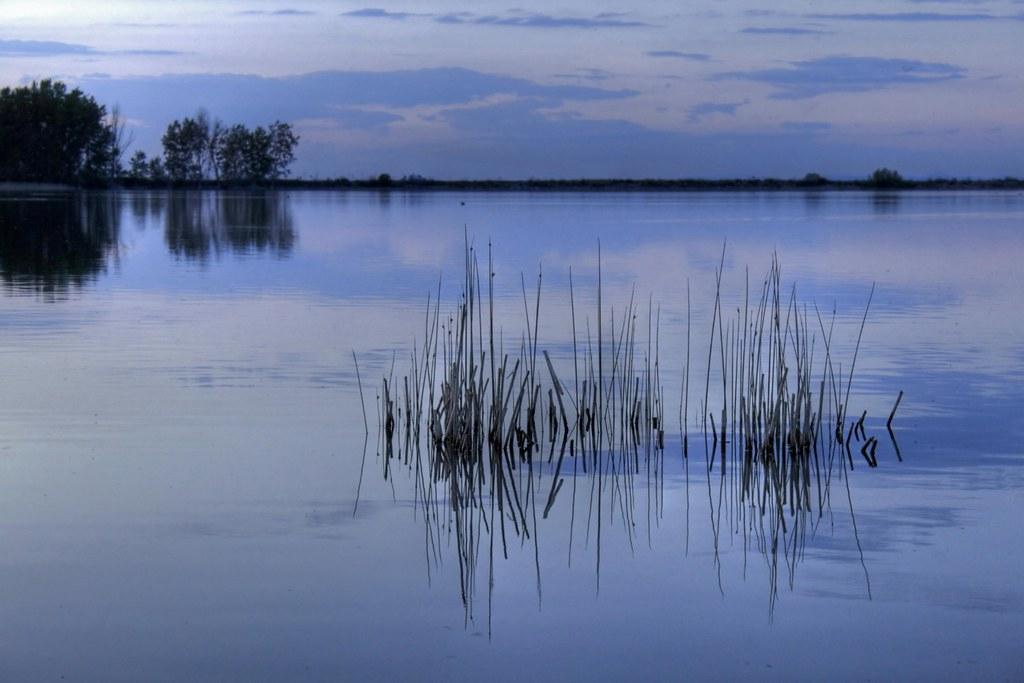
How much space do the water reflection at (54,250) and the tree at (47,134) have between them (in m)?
49.4

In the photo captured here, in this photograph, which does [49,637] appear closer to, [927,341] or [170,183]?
[927,341]

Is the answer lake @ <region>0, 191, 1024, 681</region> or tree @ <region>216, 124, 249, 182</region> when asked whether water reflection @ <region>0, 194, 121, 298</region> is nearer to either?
lake @ <region>0, 191, 1024, 681</region>

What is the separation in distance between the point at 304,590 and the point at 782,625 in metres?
1.77

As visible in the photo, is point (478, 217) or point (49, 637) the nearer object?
A: point (49, 637)

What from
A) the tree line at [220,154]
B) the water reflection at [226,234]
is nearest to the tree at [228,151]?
the tree line at [220,154]

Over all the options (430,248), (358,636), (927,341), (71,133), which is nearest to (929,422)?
(927,341)

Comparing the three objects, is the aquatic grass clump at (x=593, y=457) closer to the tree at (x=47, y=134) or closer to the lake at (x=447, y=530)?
the lake at (x=447, y=530)

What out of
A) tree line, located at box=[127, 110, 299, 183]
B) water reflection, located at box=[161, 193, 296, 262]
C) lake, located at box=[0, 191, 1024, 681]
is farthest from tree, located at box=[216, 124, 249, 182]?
lake, located at box=[0, 191, 1024, 681]

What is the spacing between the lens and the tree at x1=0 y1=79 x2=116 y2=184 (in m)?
91.1

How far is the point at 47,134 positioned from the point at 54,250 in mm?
69376

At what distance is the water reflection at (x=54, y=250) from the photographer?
19.9 metres

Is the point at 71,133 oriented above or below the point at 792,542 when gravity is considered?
above

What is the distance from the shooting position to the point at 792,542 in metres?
6.37

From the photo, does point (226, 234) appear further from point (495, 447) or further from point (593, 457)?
point (593, 457)
